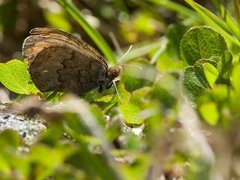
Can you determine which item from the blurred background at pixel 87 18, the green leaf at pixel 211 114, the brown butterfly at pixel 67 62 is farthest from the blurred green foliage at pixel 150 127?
the blurred background at pixel 87 18

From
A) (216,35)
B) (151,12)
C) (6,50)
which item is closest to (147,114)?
(216,35)

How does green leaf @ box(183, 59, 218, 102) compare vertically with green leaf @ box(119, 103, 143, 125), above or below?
below

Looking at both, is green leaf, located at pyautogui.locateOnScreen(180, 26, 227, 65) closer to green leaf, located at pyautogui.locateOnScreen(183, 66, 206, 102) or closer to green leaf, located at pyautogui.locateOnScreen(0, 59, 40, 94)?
green leaf, located at pyautogui.locateOnScreen(183, 66, 206, 102)

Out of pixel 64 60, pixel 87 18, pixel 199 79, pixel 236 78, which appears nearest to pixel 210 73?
pixel 199 79

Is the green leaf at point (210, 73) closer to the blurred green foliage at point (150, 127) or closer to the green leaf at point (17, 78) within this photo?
the blurred green foliage at point (150, 127)

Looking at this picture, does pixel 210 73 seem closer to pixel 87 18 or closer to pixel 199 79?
pixel 199 79

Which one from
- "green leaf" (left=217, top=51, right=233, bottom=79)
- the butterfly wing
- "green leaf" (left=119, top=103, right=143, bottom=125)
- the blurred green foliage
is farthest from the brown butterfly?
"green leaf" (left=217, top=51, right=233, bottom=79)
